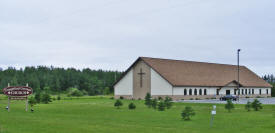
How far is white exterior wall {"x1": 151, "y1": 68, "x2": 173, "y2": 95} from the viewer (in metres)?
63.4

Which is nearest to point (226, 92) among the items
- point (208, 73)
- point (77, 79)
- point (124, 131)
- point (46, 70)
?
point (208, 73)

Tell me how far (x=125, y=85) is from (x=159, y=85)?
936 cm

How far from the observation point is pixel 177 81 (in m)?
64.4

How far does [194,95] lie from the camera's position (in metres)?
66.8

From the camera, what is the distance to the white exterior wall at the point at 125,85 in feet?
230

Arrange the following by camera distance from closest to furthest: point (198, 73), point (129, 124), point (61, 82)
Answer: point (129, 124)
point (198, 73)
point (61, 82)

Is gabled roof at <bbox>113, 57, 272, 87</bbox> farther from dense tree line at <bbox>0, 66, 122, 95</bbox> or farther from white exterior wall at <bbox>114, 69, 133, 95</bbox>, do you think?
dense tree line at <bbox>0, 66, 122, 95</bbox>

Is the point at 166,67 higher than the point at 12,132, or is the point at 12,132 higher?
the point at 166,67

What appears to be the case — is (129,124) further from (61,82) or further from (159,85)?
(61,82)

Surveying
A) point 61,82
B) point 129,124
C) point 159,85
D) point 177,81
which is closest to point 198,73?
point 177,81

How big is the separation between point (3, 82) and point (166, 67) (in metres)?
95.5

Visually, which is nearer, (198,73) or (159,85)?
(159,85)

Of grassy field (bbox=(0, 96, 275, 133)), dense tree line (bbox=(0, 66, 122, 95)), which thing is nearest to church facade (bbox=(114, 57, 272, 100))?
grassy field (bbox=(0, 96, 275, 133))

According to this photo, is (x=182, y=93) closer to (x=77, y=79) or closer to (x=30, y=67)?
(x=77, y=79)
